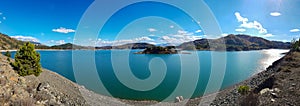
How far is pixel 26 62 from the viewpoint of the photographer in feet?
69.4

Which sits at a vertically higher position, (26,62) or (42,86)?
(26,62)

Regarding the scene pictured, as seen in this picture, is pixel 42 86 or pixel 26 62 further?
pixel 26 62

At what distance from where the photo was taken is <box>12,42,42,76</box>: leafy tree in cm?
2019

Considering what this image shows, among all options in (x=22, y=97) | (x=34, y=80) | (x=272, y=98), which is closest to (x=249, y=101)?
(x=272, y=98)

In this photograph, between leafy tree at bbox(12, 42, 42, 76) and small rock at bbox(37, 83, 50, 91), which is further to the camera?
leafy tree at bbox(12, 42, 42, 76)

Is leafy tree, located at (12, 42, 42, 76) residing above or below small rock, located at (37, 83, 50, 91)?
above

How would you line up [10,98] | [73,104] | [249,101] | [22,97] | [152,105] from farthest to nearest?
1. [152,105]
2. [73,104]
3. [249,101]
4. [22,97]
5. [10,98]

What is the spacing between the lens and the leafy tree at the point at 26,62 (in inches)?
795

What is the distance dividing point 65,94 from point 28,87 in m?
3.27

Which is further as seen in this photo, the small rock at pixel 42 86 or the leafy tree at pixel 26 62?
the leafy tree at pixel 26 62

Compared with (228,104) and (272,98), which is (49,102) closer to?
(228,104)

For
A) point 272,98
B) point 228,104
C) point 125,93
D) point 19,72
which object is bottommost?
point 125,93

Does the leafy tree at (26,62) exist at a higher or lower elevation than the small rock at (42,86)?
higher

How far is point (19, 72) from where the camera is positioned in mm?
19859
